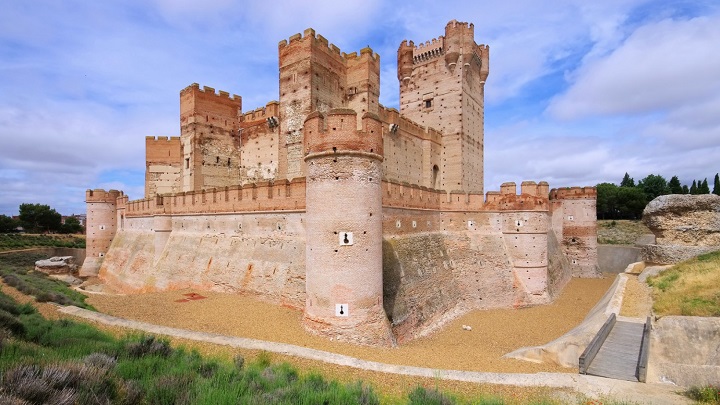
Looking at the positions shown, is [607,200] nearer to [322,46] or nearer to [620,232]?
[620,232]

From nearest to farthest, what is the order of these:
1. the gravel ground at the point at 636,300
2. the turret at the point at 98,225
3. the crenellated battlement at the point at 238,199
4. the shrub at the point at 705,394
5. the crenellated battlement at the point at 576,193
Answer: the shrub at the point at 705,394, the gravel ground at the point at 636,300, the crenellated battlement at the point at 238,199, the crenellated battlement at the point at 576,193, the turret at the point at 98,225

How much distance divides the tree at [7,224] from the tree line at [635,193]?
289ft

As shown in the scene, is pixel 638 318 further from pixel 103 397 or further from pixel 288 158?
pixel 288 158

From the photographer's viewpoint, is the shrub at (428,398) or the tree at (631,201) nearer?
the shrub at (428,398)

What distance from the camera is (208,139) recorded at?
2475cm

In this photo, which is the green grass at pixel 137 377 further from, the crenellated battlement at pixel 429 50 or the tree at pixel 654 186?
the tree at pixel 654 186

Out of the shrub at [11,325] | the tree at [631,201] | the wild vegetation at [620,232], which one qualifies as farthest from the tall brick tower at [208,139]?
the tree at [631,201]

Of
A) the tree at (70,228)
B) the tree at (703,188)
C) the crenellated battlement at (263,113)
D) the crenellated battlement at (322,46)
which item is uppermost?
the crenellated battlement at (322,46)

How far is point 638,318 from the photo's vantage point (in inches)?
432

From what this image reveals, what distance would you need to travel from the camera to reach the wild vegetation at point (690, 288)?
9641 millimetres

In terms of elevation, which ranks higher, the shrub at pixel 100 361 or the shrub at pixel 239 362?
the shrub at pixel 100 361

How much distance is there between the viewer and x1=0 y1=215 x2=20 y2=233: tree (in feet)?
157

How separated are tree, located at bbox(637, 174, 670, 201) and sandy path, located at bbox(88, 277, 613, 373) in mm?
50236

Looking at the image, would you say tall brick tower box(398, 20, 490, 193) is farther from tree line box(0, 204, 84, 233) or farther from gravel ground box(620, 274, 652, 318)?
tree line box(0, 204, 84, 233)
